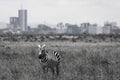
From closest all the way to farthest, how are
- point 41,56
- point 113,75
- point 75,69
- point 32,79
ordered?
1. point 32,79
2. point 113,75
3. point 41,56
4. point 75,69

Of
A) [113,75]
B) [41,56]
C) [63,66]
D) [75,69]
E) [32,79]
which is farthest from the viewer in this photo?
[63,66]

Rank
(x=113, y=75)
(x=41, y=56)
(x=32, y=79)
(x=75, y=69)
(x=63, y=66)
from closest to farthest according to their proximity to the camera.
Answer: (x=32, y=79) → (x=113, y=75) → (x=41, y=56) → (x=75, y=69) → (x=63, y=66)

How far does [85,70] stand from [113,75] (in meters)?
2.06

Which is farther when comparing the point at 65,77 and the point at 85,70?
the point at 85,70

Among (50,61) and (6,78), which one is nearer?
(6,78)

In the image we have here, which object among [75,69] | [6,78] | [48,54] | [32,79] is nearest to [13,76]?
[6,78]

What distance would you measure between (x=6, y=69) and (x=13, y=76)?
1.95 meters

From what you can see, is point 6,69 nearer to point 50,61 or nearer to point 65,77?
point 50,61

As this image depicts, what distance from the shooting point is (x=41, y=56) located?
15.6 meters

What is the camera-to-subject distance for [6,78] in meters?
14.1

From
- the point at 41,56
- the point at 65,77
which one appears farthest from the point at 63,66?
the point at 65,77

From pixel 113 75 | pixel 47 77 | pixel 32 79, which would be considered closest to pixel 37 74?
pixel 47 77

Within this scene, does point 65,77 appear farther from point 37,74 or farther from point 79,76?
point 37,74

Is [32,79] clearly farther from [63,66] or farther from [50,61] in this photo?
[63,66]
